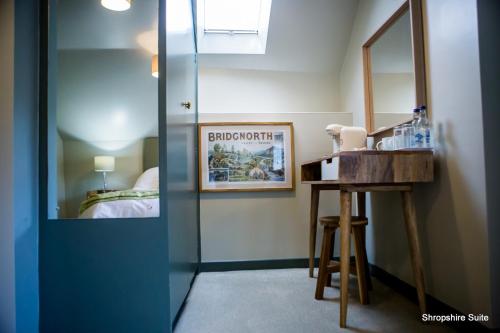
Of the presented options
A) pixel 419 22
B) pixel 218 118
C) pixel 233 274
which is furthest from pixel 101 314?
pixel 419 22

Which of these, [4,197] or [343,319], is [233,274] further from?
[4,197]

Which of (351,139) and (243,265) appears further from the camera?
(243,265)

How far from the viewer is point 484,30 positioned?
125 cm

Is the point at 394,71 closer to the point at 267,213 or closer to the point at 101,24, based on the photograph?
the point at 267,213

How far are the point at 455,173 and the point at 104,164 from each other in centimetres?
262

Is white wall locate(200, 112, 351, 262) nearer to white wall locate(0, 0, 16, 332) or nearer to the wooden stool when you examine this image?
the wooden stool

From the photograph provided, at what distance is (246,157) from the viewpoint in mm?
2521

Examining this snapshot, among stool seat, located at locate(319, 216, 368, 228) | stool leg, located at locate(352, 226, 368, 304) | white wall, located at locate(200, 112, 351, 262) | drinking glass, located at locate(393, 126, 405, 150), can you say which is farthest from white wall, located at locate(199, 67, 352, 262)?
drinking glass, located at locate(393, 126, 405, 150)

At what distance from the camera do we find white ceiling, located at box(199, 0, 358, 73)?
8.30 feet

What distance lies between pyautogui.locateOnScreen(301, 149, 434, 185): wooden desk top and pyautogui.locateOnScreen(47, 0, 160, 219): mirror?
1337 mm

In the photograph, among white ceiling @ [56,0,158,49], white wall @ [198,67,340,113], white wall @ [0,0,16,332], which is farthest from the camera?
white wall @ [198,67,340,113]

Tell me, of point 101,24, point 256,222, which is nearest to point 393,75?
point 256,222

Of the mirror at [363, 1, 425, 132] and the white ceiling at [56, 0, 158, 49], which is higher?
the white ceiling at [56, 0, 158, 49]

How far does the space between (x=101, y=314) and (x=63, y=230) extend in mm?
438
